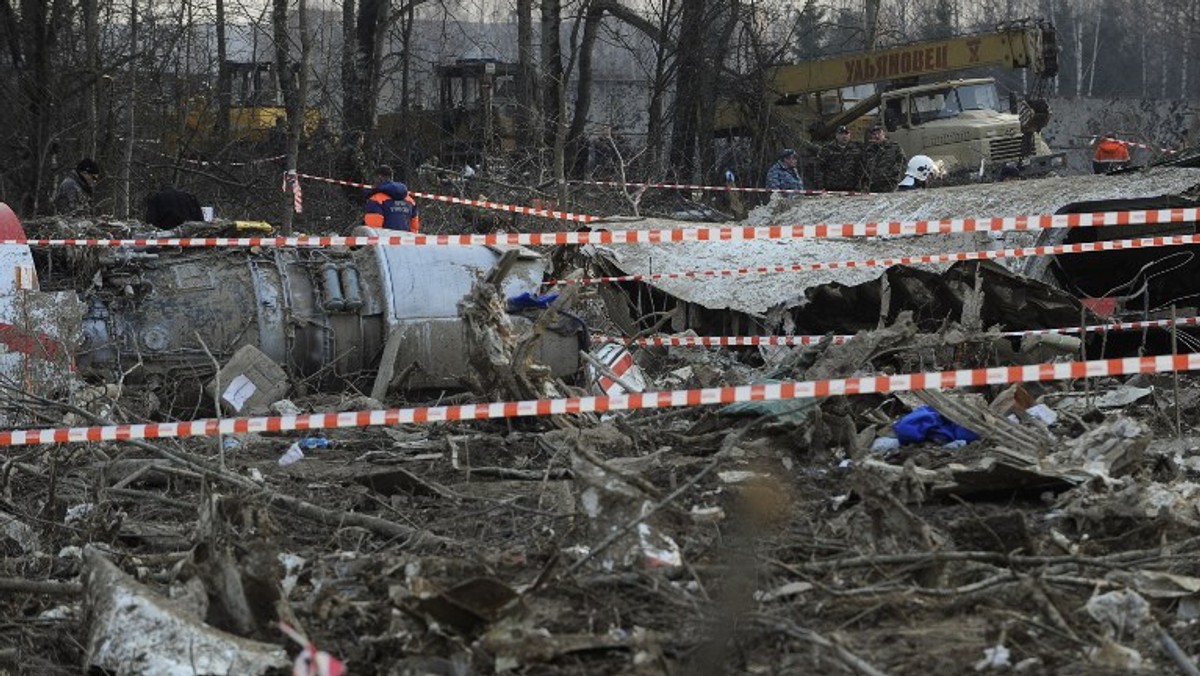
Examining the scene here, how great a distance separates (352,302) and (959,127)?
62.3 ft

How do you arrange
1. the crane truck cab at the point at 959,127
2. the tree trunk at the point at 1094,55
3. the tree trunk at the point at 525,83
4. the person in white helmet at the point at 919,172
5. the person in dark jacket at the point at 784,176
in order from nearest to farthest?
the person in white helmet at the point at 919,172 < the person in dark jacket at the point at 784,176 < the tree trunk at the point at 525,83 < the crane truck cab at the point at 959,127 < the tree trunk at the point at 1094,55

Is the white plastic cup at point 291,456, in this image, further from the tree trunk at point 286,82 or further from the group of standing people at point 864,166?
the group of standing people at point 864,166

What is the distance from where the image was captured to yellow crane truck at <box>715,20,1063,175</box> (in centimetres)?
2794

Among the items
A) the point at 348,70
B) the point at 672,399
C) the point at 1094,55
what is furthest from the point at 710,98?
the point at 1094,55

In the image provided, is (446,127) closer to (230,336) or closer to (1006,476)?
(230,336)

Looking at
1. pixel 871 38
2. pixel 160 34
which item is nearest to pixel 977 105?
pixel 871 38

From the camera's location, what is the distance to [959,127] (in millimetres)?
28031

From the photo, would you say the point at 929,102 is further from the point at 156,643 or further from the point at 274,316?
the point at 156,643

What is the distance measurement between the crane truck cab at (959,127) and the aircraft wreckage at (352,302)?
47.7ft

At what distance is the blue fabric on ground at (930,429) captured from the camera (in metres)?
7.77

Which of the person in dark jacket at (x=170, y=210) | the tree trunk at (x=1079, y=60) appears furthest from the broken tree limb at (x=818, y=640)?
the tree trunk at (x=1079, y=60)

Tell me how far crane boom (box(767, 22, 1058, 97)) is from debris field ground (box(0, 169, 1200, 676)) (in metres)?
22.1

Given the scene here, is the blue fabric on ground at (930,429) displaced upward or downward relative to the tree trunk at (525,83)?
downward

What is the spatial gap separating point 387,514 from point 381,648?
2.20 meters
